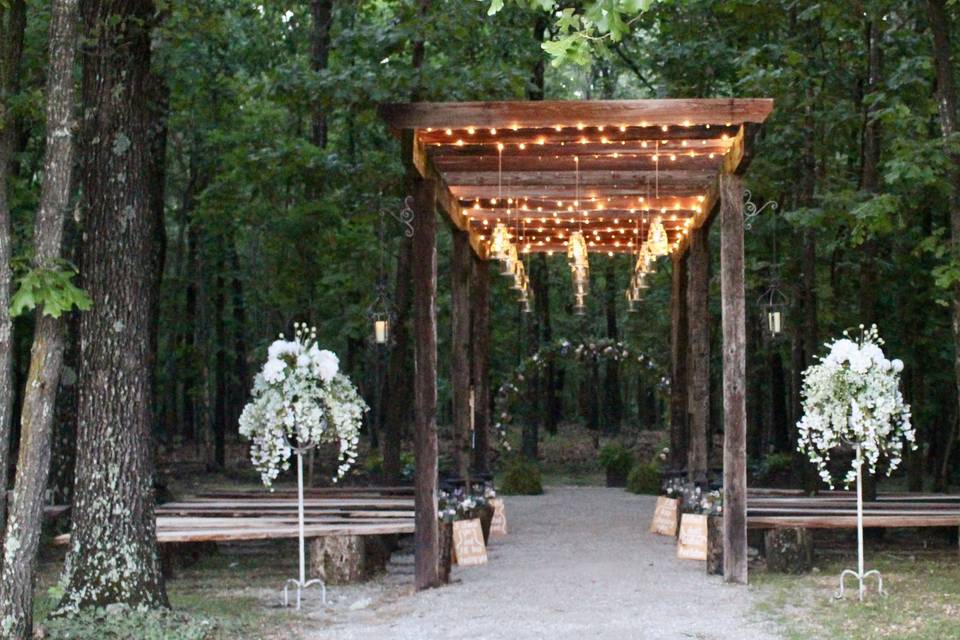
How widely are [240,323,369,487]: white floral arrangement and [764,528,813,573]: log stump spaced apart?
13.6 ft

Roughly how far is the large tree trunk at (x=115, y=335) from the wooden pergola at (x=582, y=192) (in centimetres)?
236

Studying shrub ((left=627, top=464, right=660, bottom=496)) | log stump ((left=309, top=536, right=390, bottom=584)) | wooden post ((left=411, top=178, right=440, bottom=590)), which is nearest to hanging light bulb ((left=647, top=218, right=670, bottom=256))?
wooden post ((left=411, top=178, right=440, bottom=590))

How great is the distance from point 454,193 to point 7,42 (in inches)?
224

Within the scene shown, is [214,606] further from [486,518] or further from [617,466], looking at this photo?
[617,466]

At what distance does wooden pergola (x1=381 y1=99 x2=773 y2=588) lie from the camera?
9953mm

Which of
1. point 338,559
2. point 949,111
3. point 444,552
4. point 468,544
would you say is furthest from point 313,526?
point 949,111

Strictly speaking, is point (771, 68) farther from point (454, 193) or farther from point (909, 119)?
point (454, 193)

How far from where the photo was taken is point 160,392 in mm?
29875

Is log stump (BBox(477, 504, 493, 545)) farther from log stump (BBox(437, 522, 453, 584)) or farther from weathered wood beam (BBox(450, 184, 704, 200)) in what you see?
weathered wood beam (BBox(450, 184, 704, 200))

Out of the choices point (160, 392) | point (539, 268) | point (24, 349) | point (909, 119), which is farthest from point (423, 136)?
point (160, 392)

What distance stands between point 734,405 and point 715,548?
137cm

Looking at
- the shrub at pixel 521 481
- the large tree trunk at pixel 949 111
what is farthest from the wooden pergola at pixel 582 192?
the shrub at pixel 521 481

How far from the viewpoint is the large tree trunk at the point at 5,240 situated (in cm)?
726

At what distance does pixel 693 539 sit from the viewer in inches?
471
